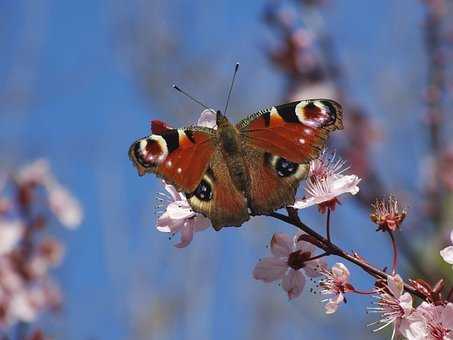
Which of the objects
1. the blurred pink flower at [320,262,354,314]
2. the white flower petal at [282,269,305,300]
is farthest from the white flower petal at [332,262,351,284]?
the white flower petal at [282,269,305,300]

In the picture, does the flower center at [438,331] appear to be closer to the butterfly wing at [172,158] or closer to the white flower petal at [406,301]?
the white flower petal at [406,301]

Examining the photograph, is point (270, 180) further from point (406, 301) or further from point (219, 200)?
point (406, 301)

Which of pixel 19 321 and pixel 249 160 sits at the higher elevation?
pixel 19 321

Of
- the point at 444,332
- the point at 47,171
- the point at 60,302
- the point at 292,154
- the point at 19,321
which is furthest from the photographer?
the point at 60,302

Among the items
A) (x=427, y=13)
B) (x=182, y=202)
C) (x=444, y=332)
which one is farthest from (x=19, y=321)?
(x=427, y=13)

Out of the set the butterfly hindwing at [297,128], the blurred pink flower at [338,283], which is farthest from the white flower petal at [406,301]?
the butterfly hindwing at [297,128]

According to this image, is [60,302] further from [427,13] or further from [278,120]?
[427,13]

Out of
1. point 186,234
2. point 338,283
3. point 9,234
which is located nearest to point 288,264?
point 338,283
